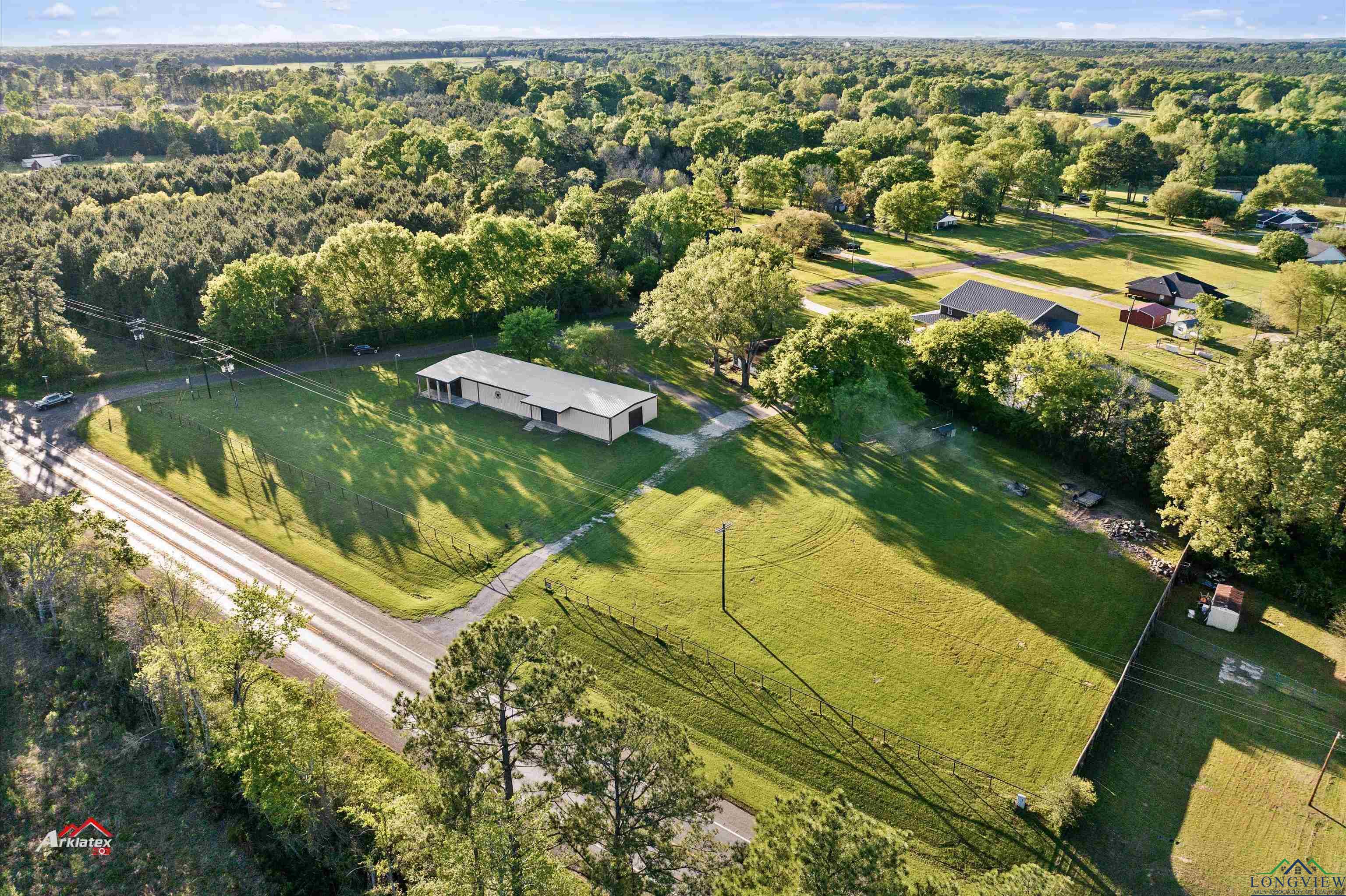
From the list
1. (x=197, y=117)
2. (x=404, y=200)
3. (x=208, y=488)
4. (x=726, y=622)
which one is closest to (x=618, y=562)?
(x=726, y=622)

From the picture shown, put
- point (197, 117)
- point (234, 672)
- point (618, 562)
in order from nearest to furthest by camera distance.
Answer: point (234, 672)
point (618, 562)
point (197, 117)

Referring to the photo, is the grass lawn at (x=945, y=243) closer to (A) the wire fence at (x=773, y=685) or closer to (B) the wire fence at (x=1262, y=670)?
(B) the wire fence at (x=1262, y=670)

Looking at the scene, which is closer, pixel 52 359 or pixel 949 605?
pixel 949 605

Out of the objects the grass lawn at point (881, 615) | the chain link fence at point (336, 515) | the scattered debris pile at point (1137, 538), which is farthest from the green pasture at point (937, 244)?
the chain link fence at point (336, 515)

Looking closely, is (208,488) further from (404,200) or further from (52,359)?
(404,200)

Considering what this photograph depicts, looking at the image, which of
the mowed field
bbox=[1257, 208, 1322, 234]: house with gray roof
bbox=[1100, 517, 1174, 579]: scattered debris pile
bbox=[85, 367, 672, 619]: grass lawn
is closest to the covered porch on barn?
bbox=[85, 367, 672, 619]: grass lawn

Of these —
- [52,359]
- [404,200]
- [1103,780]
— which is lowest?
[1103,780]

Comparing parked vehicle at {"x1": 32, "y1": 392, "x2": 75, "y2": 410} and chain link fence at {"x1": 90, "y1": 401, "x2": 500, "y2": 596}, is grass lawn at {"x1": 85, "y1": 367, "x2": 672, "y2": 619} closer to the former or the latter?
chain link fence at {"x1": 90, "y1": 401, "x2": 500, "y2": 596}
